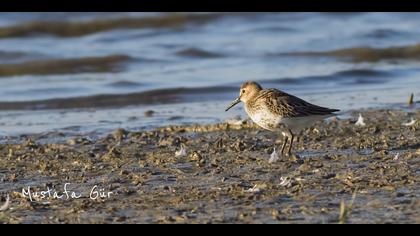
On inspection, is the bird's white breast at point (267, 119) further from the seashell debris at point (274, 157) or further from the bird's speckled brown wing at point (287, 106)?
the seashell debris at point (274, 157)

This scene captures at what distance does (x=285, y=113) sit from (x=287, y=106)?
3.2 inches

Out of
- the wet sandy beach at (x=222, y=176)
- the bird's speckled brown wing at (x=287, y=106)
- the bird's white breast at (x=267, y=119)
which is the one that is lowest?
the wet sandy beach at (x=222, y=176)

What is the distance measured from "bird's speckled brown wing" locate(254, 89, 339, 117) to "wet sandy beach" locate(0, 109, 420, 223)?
16.4 inches

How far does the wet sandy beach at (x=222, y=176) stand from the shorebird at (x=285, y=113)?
0.30 meters

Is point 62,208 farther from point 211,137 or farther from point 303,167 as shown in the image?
point 211,137

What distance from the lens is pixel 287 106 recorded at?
8531mm

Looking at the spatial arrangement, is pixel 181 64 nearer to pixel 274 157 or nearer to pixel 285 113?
pixel 285 113

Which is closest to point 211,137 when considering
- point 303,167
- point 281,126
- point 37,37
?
point 281,126

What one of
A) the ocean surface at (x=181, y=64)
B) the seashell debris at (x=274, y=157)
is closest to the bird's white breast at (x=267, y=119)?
the seashell debris at (x=274, y=157)

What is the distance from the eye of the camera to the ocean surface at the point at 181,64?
40.4 feet

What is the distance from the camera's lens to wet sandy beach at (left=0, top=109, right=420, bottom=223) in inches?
246

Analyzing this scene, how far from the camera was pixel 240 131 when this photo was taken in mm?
10109

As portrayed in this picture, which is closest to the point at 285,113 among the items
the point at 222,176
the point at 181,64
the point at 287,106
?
the point at 287,106

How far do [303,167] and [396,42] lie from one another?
10.9 metres
